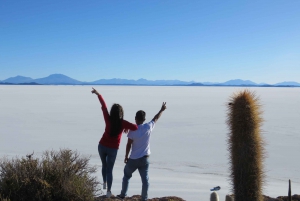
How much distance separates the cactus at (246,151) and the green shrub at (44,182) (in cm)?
198

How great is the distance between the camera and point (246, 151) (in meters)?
4.38

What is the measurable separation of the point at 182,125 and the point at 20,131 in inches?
305

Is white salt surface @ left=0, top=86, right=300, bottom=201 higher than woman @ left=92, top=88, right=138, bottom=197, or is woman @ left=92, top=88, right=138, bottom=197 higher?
woman @ left=92, top=88, right=138, bottom=197

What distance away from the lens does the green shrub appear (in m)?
4.17

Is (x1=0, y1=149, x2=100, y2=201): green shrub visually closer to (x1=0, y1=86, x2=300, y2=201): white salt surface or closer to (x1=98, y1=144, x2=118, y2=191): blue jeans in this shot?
(x1=98, y1=144, x2=118, y2=191): blue jeans

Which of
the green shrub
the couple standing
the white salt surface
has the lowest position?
the white salt surface

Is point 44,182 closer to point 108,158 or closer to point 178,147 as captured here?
point 108,158

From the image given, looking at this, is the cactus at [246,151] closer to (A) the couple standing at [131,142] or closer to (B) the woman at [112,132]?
(A) the couple standing at [131,142]

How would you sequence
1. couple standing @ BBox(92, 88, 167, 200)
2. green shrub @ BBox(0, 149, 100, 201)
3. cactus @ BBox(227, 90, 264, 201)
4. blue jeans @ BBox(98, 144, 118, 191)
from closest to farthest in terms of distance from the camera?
green shrub @ BBox(0, 149, 100, 201)
cactus @ BBox(227, 90, 264, 201)
couple standing @ BBox(92, 88, 167, 200)
blue jeans @ BBox(98, 144, 118, 191)

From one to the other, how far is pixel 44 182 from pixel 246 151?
102 inches

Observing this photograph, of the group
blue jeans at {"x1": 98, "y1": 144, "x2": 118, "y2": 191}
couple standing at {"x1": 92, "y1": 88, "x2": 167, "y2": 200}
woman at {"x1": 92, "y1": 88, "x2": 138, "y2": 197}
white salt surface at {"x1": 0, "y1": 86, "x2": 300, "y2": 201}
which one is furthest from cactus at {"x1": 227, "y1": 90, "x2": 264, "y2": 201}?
blue jeans at {"x1": 98, "y1": 144, "x2": 118, "y2": 191}

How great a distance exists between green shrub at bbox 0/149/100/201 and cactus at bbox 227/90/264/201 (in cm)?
198

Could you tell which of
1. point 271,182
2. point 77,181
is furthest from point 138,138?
point 271,182

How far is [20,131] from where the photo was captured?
1481 cm
